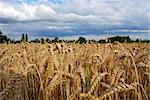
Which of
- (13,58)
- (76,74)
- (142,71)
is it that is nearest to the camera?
(76,74)

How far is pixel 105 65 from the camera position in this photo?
402 centimetres

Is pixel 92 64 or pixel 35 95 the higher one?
pixel 92 64

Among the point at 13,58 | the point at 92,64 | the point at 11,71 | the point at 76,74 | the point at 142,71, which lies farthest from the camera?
the point at 13,58

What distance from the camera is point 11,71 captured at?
4457mm

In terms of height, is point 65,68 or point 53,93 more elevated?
point 65,68

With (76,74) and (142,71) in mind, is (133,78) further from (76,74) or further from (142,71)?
(76,74)

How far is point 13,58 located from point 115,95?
2.16m

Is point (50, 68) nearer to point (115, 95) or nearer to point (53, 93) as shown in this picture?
point (53, 93)

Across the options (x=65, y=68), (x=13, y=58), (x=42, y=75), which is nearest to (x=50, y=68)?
(x=65, y=68)

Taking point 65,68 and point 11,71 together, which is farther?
point 11,71

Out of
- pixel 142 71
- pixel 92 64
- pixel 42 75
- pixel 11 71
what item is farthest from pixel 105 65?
pixel 11 71

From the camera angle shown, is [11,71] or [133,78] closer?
[133,78]

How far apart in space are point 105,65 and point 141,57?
0.39 metres

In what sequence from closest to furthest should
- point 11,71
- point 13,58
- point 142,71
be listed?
point 142,71 → point 11,71 → point 13,58
